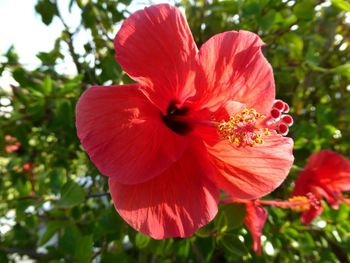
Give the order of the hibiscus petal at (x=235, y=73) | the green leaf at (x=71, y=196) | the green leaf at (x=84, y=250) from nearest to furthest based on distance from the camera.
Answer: the hibiscus petal at (x=235, y=73) → the green leaf at (x=84, y=250) → the green leaf at (x=71, y=196)

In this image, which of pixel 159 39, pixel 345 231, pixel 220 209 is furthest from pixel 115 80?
pixel 345 231

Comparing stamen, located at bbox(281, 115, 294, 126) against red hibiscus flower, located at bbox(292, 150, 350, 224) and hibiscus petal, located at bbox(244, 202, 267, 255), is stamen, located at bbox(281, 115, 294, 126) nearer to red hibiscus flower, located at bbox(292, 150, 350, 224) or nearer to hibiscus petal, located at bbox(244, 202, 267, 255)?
hibiscus petal, located at bbox(244, 202, 267, 255)

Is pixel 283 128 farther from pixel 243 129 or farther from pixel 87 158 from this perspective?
pixel 87 158

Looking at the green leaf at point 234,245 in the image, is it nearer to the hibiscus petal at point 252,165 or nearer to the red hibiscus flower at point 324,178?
the hibiscus petal at point 252,165

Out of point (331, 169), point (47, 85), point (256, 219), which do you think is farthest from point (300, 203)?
point (47, 85)

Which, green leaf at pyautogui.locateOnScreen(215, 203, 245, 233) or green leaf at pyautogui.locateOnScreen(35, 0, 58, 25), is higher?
green leaf at pyautogui.locateOnScreen(35, 0, 58, 25)

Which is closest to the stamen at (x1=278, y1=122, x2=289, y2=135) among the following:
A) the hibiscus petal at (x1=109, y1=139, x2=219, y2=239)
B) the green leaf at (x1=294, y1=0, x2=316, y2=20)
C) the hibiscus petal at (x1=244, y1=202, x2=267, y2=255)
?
the hibiscus petal at (x1=109, y1=139, x2=219, y2=239)

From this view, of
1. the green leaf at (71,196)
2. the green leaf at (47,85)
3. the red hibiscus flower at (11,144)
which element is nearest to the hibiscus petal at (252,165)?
the green leaf at (71,196)
